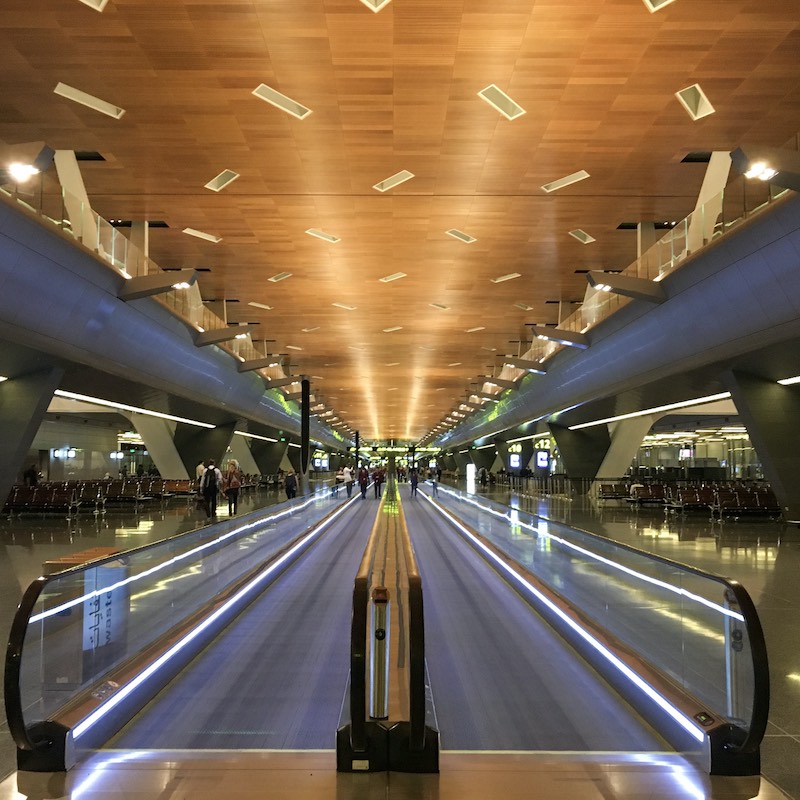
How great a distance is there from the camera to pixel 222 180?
13.1m

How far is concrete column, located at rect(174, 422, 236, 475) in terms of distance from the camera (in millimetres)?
39375

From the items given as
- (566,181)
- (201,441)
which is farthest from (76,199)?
(201,441)

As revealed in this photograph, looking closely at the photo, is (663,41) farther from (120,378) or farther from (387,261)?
(120,378)

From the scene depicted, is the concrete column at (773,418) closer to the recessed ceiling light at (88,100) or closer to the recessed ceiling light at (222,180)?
the recessed ceiling light at (222,180)

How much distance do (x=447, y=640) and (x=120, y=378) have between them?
16.0 meters

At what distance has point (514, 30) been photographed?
836 cm

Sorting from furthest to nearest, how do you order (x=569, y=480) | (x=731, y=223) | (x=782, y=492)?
(x=569, y=480), (x=782, y=492), (x=731, y=223)

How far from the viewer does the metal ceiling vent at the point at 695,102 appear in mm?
9727

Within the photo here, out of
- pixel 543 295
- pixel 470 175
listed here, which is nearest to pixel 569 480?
pixel 543 295

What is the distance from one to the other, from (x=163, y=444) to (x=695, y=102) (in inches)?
1314

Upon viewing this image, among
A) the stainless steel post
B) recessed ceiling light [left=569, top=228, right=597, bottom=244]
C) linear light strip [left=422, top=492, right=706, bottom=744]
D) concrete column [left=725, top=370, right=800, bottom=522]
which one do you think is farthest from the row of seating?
the stainless steel post

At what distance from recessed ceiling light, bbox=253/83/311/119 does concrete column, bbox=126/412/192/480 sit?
2869 cm

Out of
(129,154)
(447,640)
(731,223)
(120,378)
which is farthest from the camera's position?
(120,378)

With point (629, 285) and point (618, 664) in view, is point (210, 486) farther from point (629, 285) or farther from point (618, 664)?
point (618, 664)
